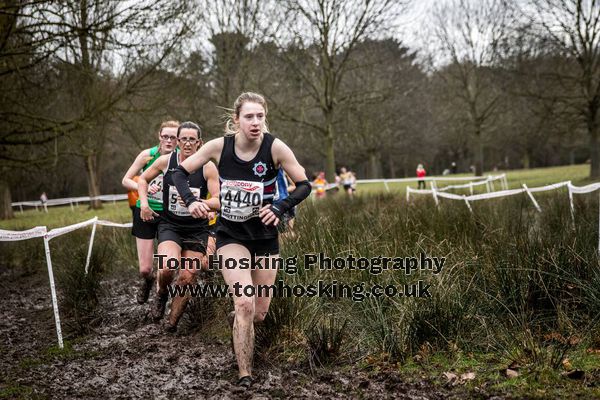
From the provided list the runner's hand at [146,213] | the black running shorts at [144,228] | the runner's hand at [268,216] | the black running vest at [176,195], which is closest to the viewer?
the runner's hand at [268,216]

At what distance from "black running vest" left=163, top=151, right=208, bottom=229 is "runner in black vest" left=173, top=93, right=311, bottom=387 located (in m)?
1.31

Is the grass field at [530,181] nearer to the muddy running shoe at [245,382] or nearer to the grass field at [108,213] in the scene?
the grass field at [108,213]

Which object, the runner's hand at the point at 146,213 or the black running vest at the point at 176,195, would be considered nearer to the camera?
the black running vest at the point at 176,195

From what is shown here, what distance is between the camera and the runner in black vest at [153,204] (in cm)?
601

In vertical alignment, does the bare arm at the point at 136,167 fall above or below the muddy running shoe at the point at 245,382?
above

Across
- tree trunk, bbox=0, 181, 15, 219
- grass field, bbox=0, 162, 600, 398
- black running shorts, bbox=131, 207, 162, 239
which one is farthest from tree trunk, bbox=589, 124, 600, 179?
tree trunk, bbox=0, 181, 15, 219

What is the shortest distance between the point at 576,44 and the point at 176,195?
2135 cm

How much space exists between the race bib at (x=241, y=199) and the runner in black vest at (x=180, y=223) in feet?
4.06

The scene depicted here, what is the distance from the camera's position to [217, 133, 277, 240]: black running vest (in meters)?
4.07

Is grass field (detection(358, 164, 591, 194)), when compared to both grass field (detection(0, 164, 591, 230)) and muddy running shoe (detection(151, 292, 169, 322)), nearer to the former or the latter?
grass field (detection(0, 164, 591, 230))

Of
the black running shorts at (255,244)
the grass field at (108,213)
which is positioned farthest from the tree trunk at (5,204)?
the black running shorts at (255,244)

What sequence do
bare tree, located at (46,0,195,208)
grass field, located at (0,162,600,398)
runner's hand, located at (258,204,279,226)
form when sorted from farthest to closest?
bare tree, located at (46,0,195,208)
runner's hand, located at (258,204,279,226)
grass field, located at (0,162,600,398)

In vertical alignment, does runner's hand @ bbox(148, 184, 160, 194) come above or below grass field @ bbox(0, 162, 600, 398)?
above

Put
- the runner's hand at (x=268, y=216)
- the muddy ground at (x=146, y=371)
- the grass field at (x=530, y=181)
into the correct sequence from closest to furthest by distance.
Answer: the muddy ground at (x=146, y=371)
the runner's hand at (x=268, y=216)
the grass field at (x=530, y=181)
